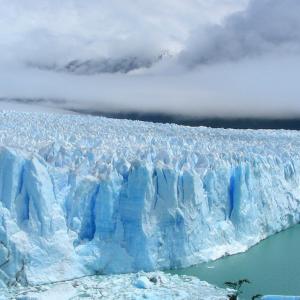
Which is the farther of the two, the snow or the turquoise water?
the turquoise water

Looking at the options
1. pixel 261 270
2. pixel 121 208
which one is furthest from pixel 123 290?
pixel 261 270

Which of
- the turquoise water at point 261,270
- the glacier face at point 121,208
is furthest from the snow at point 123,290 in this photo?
the turquoise water at point 261,270

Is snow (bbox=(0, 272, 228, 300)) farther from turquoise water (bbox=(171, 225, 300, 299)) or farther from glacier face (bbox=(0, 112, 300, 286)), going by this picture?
turquoise water (bbox=(171, 225, 300, 299))

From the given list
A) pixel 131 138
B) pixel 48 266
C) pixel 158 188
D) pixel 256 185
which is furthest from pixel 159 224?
pixel 131 138

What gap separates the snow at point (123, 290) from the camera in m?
7.73

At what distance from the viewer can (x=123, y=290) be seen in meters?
8.03

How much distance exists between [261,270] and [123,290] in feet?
9.23

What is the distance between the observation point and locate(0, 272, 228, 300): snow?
7729mm

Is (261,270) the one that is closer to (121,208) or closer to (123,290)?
(121,208)

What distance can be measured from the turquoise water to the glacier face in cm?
22

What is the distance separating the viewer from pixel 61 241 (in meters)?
8.49

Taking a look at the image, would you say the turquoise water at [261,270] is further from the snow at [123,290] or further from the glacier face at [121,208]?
the snow at [123,290]

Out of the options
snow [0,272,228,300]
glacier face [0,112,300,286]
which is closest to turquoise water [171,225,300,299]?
glacier face [0,112,300,286]

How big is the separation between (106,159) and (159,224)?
1.55 m
